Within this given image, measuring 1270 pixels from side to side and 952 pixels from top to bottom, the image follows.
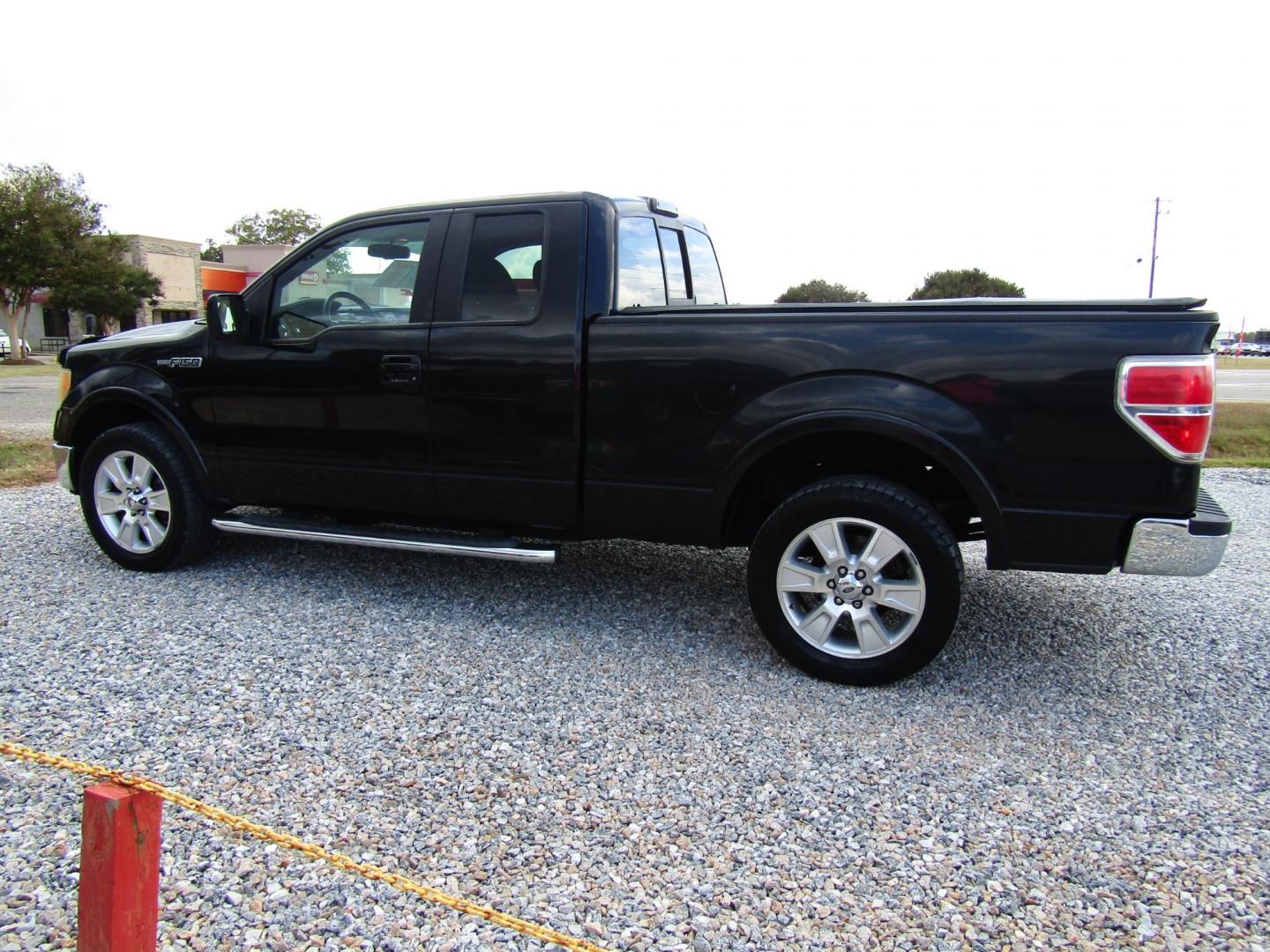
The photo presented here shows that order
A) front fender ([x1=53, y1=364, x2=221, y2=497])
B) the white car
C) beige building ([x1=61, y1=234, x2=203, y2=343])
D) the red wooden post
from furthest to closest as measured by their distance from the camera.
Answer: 1. beige building ([x1=61, y1=234, x2=203, y2=343])
2. the white car
3. front fender ([x1=53, y1=364, x2=221, y2=497])
4. the red wooden post

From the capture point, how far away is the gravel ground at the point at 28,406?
10.6 meters

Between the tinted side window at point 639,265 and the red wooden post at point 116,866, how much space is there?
114 inches

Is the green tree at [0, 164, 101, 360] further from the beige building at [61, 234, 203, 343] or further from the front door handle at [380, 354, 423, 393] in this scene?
the front door handle at [380, 354, 423, 393]

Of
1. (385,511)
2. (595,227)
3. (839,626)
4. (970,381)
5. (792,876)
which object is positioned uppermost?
(595,227)

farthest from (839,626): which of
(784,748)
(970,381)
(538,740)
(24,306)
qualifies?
(24,306)

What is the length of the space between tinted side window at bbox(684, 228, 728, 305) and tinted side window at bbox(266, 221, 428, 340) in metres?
1.59

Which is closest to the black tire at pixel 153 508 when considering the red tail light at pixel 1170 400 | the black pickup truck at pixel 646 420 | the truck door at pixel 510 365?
the black pickup truck at pixel 646 420

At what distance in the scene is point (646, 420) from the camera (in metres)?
3.70

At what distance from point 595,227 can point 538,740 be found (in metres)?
2.23

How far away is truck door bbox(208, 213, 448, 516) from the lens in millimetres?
4133

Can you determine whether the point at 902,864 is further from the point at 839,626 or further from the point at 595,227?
the point at 595,227

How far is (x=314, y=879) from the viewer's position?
7.39 feet

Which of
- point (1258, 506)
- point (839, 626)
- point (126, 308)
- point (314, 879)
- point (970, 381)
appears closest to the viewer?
point (314, 879)

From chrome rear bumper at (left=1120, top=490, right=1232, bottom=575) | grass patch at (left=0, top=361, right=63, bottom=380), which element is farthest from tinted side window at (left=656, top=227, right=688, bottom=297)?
grass patch at (left=0, top=361, right=63, bottom=380)
